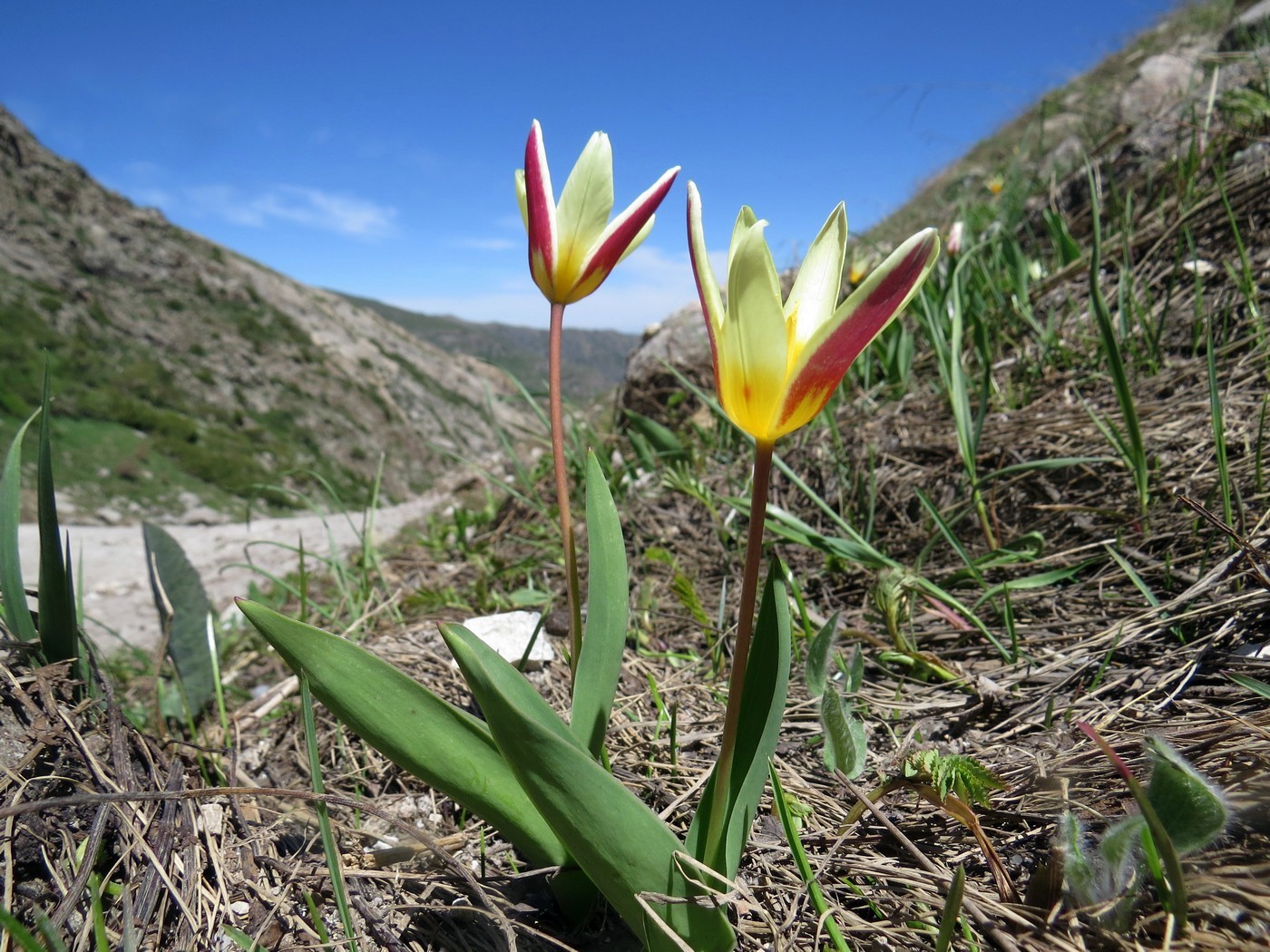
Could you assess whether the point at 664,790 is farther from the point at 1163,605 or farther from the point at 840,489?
the point at 840,489

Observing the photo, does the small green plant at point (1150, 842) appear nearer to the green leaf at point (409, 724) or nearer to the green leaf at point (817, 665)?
the green leaf at point (817, 665)

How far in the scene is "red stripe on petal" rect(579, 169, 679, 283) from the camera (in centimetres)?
95

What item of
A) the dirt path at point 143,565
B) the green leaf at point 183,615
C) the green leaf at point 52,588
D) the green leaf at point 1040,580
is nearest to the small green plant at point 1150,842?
the green leaf at point 1040,580

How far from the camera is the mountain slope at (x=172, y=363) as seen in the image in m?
23.3

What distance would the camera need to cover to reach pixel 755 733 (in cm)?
79

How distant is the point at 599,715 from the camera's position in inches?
35.8

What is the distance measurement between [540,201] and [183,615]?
50.1 inches

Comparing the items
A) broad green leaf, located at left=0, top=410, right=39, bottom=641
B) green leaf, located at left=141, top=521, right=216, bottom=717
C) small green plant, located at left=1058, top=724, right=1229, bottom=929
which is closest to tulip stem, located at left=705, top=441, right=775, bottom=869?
small green plant, located at left=1058, top=724, right=1229, bottom=929

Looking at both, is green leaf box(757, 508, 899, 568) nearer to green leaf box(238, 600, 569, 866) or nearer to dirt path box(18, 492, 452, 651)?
green leaf box(238, 600, 569, 866)

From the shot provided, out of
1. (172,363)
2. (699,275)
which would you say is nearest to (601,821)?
(699,275)

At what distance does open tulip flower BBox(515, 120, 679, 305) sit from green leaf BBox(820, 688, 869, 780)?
0.66m

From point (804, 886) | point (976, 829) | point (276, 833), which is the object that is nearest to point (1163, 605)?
point (976, 829)

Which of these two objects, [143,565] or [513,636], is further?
[143,565]

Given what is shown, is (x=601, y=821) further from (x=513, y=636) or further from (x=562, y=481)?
(x=513, y=636)
